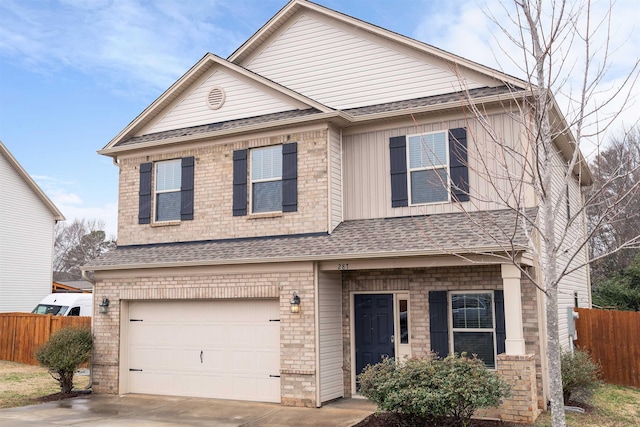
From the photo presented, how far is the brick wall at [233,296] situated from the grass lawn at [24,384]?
163 centimetres

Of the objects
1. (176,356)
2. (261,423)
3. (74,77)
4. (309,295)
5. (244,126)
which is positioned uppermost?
(74,77)

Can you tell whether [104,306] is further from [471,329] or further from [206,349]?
[471,329]

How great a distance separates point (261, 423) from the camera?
36.0ft

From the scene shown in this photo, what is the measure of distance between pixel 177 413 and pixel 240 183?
502 centimetres

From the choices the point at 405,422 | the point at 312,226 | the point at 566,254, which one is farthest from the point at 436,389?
the point at 566,254

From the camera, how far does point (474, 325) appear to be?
472 inches

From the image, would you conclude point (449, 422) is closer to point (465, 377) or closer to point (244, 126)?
point (465, 377)

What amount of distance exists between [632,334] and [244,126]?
1053 cm

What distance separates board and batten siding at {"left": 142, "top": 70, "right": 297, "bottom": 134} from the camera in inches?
575

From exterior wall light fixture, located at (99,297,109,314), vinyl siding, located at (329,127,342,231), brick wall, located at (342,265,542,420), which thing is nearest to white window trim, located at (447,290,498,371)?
brick wall, located at (342,265,542,420)

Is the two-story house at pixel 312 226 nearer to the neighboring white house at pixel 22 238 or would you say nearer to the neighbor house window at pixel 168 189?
the neighbor house window at pixel 168 189

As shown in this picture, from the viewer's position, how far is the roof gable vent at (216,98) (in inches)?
595

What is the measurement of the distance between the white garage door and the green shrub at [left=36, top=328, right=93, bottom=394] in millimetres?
1080

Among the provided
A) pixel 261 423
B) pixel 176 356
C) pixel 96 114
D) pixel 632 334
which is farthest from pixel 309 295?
pixel 96 114
